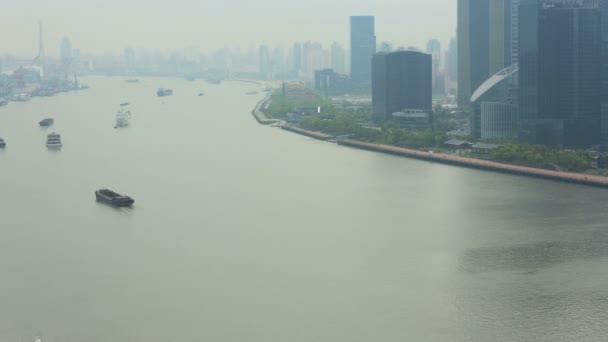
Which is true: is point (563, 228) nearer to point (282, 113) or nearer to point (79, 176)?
point (79, 176)

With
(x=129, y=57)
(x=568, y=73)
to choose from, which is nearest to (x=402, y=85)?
(x=568, y=73)

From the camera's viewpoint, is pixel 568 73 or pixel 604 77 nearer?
pixel 568 73

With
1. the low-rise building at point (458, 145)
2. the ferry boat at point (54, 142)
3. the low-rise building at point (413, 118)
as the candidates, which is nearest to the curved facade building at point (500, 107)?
the low-rise building at point (458, 145)

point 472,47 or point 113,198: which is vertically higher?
point 472,47

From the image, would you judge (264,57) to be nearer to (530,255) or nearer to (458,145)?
(458,145)

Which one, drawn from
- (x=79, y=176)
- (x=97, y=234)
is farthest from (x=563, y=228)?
(x=79, y=176)

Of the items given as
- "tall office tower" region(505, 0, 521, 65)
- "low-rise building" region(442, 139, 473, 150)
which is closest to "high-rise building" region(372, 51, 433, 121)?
"tall office tower" region(505, 0, 521, 65)

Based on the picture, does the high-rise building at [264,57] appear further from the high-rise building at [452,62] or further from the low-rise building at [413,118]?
the low-rise building at [413,118]
